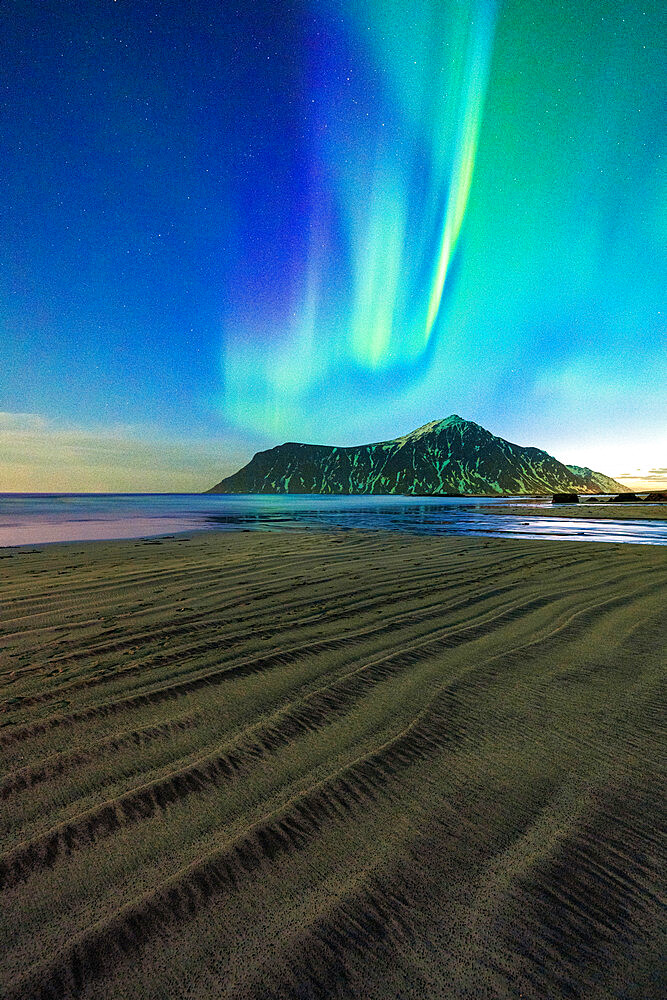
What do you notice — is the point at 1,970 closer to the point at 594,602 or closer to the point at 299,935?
the point at 299,935

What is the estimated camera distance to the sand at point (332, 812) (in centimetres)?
146

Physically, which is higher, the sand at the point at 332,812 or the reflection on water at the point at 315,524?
the sand at the point at 332,812

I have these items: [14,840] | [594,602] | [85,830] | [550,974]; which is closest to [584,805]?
[550,974]

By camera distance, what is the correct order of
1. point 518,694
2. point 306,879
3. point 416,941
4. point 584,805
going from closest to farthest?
point 416,941 < point 306,879 < point 584,805 < point 518,694

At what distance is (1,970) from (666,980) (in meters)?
2.22

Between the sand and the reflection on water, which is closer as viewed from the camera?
the sand

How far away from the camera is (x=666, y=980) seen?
4.71 ft

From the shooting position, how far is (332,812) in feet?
7.18

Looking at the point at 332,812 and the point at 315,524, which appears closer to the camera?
the point at 332,812

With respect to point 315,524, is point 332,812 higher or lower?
higher

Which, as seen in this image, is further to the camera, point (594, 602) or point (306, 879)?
point (594, 602)

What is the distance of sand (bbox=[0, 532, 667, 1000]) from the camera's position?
1.46m

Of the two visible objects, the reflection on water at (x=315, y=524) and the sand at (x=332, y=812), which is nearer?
the sand at (x=332, y=812)

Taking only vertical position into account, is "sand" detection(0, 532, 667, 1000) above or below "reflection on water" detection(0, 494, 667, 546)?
above
